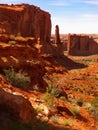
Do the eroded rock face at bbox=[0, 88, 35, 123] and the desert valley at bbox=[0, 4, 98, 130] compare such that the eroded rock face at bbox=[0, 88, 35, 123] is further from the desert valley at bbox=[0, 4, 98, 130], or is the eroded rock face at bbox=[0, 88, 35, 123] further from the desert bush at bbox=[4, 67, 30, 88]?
the desert bush at bbox=[4, 67, 30, 88]

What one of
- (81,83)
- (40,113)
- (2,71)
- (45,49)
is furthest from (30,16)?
(40,113)

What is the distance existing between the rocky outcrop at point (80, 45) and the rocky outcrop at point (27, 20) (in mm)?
26295

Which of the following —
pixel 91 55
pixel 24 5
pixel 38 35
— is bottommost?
pixel 91 55

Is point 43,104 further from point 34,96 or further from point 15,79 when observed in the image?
point 15,79

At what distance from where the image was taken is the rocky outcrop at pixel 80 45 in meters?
107

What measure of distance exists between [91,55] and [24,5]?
4012cm

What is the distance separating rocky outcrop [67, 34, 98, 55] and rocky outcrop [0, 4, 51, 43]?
86.3 feet

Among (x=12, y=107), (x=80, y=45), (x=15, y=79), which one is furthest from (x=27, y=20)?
(x=12, y=107)

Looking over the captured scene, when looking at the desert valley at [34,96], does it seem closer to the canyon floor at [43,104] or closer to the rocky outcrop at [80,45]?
the canyon floor at [43,104]

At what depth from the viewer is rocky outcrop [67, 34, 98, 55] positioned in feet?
351

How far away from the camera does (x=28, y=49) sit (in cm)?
2253

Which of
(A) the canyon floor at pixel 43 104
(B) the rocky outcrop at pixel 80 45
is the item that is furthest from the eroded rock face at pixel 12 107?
(B) the rocky outcrop at pixel 80 45

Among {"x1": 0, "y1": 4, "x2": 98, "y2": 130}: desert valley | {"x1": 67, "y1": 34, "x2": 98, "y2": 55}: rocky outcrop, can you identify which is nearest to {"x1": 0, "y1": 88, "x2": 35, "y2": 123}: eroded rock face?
{"x1": 0, "y1": 4, "x2": 98, "y2": 130}: desert valley

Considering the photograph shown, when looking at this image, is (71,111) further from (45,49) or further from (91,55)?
(91,55)
